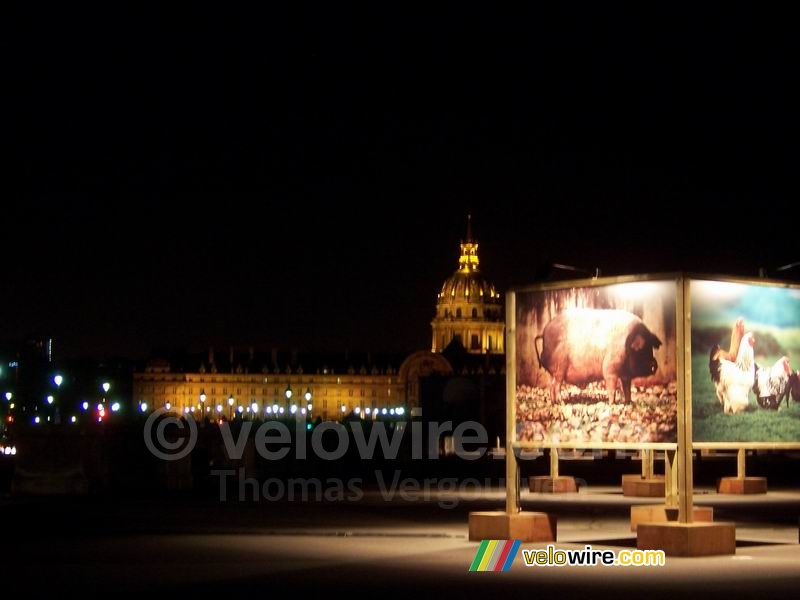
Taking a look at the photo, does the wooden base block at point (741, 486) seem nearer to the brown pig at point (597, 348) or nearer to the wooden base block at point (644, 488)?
the wooden base block at point (644, 488)

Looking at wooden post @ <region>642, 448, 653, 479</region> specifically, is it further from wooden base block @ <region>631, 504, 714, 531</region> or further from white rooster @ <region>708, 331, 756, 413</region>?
white rooster @ <region>708, 331, 756, 413</region>

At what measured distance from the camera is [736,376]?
20.8m

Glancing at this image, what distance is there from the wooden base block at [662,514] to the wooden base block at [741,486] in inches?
653

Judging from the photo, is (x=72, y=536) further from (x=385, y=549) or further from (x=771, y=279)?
(x=771, y=279)

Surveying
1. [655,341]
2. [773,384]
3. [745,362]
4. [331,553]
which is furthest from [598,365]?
[331,553]

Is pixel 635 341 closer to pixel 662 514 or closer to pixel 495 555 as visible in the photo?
pixel 495 555

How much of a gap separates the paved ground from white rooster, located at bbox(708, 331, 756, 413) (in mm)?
1929

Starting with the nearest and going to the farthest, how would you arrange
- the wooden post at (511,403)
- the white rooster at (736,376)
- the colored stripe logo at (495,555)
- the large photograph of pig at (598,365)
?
the colored stripe logo at (495,555)
the large photograph of pig at (598,365)
the white rooster at (736,376)
the wooden post at (511,403)

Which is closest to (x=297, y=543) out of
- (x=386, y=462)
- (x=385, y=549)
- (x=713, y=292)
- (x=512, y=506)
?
(x=385, y=549)

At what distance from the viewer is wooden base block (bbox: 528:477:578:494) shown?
131ft

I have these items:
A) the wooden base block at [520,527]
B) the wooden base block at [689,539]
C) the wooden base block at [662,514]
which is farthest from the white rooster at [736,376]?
the wooden base block at [520,527]

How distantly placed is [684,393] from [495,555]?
10.2ft

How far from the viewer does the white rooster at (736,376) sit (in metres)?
20.6

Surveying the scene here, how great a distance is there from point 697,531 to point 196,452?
114ft
